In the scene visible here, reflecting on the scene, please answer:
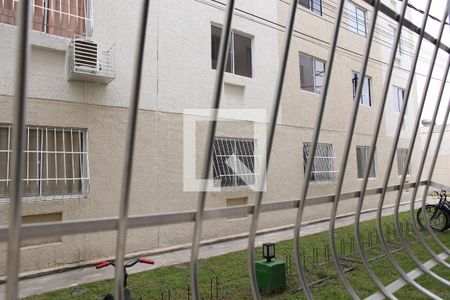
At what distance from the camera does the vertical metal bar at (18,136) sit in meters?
0.44

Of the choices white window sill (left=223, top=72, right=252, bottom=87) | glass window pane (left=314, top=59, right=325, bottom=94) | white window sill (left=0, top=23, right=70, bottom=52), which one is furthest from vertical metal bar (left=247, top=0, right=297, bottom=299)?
glass window pane (left=314, top=59, right=325, bottom=94)

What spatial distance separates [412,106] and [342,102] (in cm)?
356

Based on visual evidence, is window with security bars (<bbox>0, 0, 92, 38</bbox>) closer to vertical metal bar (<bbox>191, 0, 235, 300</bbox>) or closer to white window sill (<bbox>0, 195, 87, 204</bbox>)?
white window sill (<bbox>0, 195, 87, 204</bbox>)

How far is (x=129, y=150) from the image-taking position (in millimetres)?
565

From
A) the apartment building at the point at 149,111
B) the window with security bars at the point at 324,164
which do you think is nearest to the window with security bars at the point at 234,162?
the apartment building at the point at 149,111

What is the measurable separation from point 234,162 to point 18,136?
5409 mm

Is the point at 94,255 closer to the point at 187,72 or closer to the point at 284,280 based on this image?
the point at 284,280

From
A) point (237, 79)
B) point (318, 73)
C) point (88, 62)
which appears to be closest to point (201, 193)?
point (88, 62)

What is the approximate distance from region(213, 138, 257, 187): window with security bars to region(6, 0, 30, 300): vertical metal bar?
5000mm

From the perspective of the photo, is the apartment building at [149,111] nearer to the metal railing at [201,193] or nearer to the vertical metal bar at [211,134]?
the metal railing at [201,193]

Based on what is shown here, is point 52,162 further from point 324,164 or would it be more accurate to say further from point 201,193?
point 324,164

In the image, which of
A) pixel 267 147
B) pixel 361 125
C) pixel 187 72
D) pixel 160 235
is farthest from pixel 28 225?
pixel 361 125

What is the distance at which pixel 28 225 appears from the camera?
45cm

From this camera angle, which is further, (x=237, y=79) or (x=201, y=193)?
(x=237, y=79)
